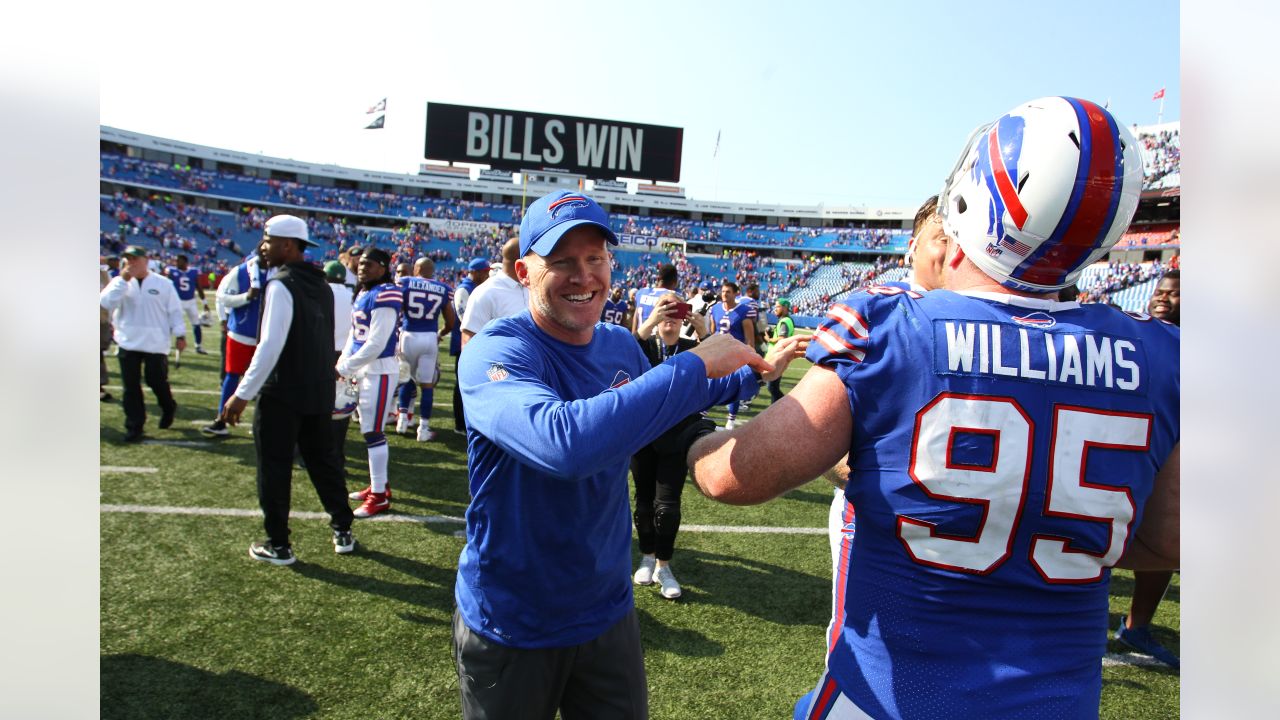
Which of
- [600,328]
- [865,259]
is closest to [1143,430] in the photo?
[600,328]

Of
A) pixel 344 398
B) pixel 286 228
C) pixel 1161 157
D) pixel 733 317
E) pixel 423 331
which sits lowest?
pixel 344 398

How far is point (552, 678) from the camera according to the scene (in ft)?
6.53

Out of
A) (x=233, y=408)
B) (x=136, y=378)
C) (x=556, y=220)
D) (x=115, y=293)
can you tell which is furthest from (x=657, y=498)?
(x=115, y=293)

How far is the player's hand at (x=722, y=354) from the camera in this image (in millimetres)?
1542

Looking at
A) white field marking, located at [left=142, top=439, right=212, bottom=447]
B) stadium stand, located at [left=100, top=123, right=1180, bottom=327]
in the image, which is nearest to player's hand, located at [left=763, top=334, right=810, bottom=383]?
white field marking, located at [left=142, top=439, right=212, bottom=447]

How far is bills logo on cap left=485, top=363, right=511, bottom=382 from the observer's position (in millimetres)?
1685

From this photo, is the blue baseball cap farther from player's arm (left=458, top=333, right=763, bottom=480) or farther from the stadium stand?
the stadium stand

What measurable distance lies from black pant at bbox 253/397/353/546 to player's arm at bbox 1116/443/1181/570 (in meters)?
4.47

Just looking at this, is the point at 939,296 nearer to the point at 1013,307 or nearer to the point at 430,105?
the point at 1013,307

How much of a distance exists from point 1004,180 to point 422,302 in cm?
733

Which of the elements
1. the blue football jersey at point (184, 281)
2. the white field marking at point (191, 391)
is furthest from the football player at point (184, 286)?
the white field marking at point (191, 391)

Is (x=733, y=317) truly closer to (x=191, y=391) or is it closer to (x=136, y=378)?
(x=136, y=378)

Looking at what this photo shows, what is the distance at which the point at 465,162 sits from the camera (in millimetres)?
38031
